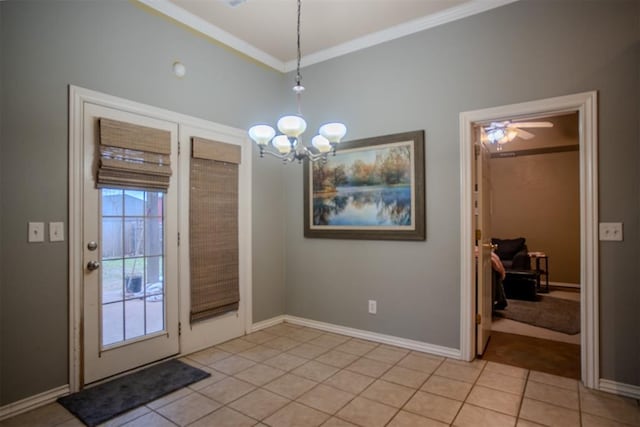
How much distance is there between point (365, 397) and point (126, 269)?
2023 millimetres

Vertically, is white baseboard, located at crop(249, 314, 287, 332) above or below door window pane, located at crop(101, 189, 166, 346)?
below

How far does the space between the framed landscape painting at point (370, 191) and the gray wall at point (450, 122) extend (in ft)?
0.33

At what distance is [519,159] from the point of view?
6.79 m

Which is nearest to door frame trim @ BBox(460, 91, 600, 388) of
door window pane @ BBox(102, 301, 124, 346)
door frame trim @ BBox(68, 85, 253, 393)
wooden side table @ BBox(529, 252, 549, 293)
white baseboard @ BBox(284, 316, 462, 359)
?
white baseboard @ BBox(284, 316, 462, 359)

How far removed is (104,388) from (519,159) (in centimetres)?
723

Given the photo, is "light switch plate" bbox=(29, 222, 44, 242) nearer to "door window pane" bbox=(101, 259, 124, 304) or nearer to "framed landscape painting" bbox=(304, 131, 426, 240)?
"door window pane" bbox=(101, 259, 124, 304)

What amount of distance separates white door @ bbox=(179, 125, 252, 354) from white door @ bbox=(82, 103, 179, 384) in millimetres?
77

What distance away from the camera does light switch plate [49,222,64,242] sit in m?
2.36

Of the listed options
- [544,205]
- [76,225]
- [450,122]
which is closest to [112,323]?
[76,225]

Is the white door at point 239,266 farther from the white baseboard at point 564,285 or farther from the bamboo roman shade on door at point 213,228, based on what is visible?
the white baseboard at point 564,285

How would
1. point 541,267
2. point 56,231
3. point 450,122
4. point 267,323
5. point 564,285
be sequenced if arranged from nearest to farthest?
point 56,231 → point 450,122 → point 267,323 → point 564,285 → point 541,267

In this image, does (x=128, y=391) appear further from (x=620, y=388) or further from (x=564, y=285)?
(x=564, y=285)

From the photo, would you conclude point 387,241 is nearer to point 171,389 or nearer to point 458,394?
point 458,394

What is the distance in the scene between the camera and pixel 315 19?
3.21m
